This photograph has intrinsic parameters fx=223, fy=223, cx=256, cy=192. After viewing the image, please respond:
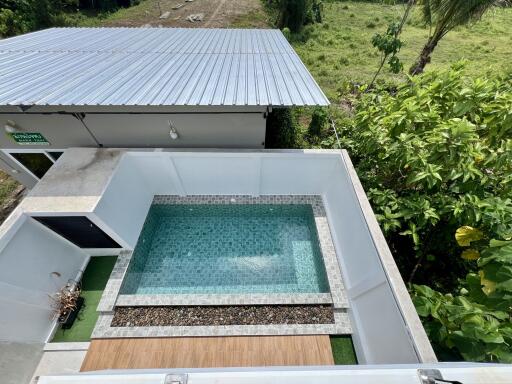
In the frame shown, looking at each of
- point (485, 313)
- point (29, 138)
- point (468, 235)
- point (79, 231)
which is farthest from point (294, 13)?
point (485, 313)

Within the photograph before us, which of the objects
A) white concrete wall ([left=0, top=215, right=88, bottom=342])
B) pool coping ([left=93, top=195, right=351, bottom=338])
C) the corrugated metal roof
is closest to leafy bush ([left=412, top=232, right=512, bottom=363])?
pool coping ([left=93, top=195, right=351, bottom=338])

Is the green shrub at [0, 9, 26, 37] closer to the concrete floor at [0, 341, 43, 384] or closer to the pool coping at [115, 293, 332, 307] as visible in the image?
the concrete floor at [0, 341, 43, 384]

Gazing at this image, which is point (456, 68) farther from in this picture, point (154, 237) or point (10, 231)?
point (10, 231)

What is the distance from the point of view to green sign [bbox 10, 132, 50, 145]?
5251 millimetres

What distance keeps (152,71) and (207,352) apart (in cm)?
604

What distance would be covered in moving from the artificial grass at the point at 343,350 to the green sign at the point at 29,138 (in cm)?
784

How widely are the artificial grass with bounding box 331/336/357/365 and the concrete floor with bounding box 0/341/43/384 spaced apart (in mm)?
5266

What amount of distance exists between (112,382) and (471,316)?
335 cm

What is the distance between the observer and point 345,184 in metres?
5.09

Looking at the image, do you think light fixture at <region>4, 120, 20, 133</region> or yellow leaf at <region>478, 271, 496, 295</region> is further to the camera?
light fixture at <region>4, 120, 20, 133</region>

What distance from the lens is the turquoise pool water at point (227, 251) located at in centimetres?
514

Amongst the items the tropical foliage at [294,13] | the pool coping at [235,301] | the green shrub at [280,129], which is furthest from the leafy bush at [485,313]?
the tropical foliage at [294,13]

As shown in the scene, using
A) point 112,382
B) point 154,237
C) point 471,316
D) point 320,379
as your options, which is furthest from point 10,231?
point 471,316

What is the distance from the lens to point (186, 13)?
22.8m
